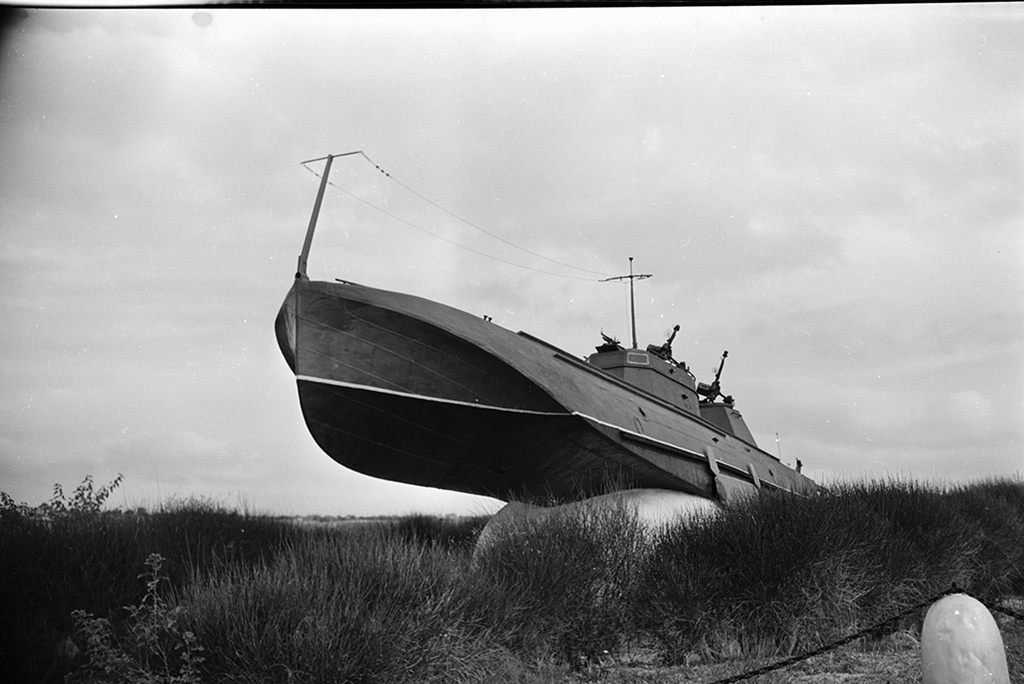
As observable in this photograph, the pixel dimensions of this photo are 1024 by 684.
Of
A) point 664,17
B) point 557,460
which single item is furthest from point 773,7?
point 557,460

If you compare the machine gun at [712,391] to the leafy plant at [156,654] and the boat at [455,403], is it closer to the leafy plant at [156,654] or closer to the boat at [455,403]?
the boat at [455,403]

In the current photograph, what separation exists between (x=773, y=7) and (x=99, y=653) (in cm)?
572

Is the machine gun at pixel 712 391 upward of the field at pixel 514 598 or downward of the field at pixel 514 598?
upward

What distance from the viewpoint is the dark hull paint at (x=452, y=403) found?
21.5ft

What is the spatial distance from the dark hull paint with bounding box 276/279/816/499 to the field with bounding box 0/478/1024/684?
1025 mm

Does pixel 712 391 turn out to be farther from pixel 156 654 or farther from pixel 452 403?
pixel 156 654

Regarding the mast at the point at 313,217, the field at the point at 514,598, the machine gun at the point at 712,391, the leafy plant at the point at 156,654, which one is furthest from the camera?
the machine gun at the point at 712,391

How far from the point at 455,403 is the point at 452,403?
1.0 inches

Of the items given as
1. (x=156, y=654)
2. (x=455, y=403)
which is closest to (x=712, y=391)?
(x=455, y=403)

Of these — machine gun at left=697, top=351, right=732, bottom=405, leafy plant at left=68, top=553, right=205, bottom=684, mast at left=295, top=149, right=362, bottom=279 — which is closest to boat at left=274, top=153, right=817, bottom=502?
mast at left=295, top=149, right=362, bottom=279

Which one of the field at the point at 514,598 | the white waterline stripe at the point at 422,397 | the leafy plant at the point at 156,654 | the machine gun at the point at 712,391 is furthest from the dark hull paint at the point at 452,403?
the machine gun at the point at 712,391

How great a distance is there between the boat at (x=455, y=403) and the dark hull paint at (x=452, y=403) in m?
0.01

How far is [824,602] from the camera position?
5980 millimetres

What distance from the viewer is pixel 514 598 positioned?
514 centimetres
